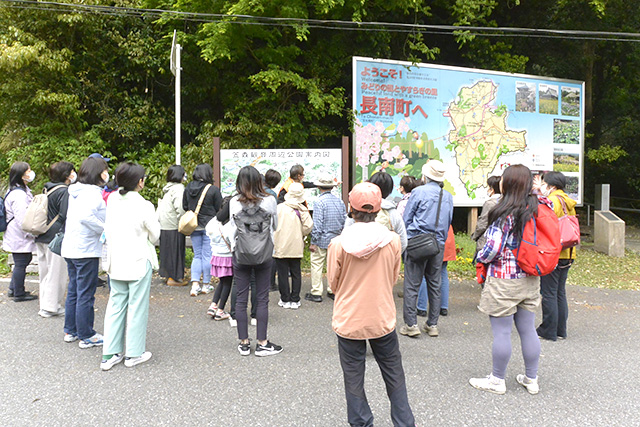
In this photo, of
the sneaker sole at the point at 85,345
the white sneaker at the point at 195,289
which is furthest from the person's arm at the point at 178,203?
the sneaker sole at the point at 85,345

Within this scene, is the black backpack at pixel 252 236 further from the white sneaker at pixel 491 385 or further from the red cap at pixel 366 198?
the white sneaker at pixel 491 385

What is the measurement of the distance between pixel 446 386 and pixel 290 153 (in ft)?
19.2

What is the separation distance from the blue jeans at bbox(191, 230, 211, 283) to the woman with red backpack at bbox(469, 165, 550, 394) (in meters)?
4.28

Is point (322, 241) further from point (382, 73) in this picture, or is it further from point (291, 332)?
point (382, 73)

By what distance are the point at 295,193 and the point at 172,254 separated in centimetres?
236

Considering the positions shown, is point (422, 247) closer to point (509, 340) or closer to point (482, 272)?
point (482, 272)

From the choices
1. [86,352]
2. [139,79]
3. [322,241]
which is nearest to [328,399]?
[86,352]

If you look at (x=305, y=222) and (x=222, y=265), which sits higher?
(x=305, y=222)

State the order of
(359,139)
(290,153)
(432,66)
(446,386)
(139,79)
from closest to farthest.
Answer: (446,386), (290,153), (359,139), (432,66), (139,79)

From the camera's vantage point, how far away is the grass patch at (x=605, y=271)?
8188 millimetres

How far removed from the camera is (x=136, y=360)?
4.18 m

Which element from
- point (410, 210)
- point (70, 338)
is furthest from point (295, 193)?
point (70, 338)

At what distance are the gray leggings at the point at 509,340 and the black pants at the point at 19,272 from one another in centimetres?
590

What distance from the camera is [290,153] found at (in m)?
8.80
